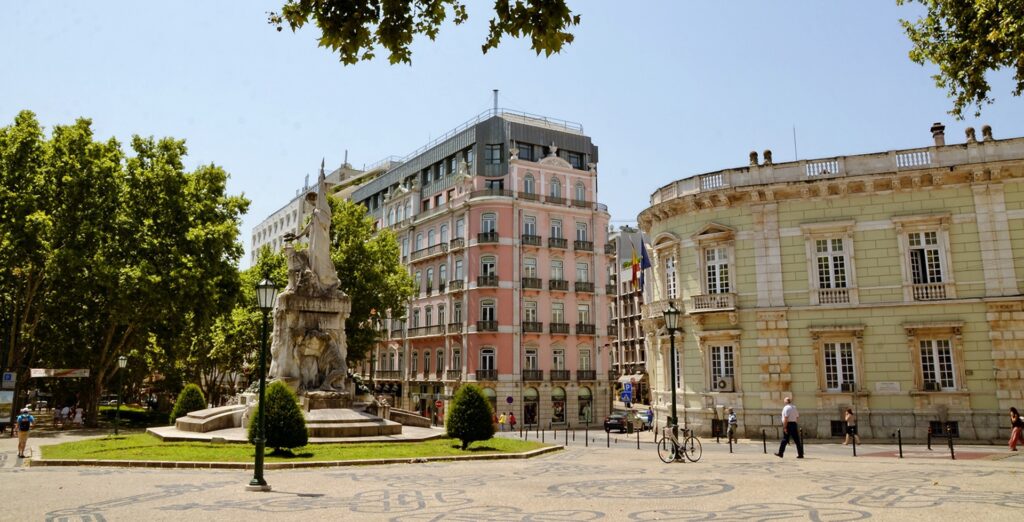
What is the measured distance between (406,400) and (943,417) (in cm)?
3655

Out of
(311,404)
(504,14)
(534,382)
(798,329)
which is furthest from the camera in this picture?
(534,382)

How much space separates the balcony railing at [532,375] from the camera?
151ft

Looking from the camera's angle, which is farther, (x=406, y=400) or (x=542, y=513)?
(x=406, y=400)

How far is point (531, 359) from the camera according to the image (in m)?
47.0

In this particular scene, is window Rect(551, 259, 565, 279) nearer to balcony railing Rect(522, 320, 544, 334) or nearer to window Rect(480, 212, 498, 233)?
balcony railing Rect(522, 320, 544, 334)

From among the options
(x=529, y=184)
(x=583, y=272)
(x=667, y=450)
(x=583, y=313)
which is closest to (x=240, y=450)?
(x=667, y=450)

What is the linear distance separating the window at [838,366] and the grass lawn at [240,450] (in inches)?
511

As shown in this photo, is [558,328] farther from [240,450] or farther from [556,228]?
[240,450]

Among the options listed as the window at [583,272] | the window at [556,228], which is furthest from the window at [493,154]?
the window at [583,272]

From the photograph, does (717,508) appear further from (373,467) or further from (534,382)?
(534,382)

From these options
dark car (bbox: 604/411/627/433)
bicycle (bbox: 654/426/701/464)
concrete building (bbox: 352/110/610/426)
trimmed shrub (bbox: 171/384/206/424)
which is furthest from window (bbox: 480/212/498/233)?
bicycle (bbox: 654/426/701/464)

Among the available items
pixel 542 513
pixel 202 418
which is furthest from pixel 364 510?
pixel 202 418

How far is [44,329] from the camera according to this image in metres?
33.5

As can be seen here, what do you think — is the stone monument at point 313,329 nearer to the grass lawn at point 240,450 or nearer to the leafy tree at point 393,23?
the grass lawn at point 240,450
